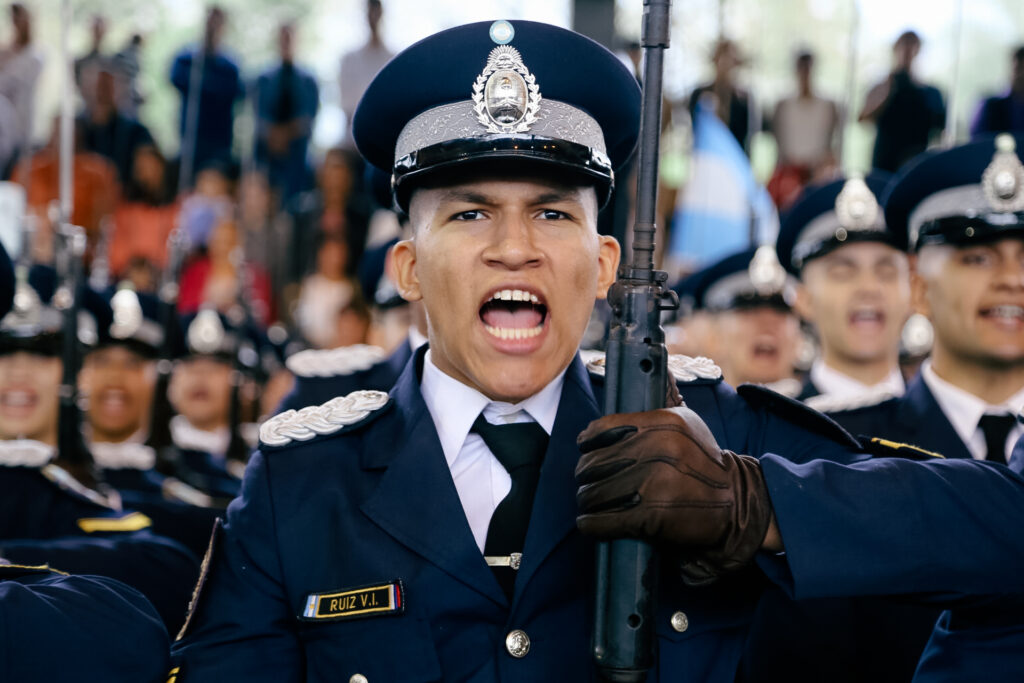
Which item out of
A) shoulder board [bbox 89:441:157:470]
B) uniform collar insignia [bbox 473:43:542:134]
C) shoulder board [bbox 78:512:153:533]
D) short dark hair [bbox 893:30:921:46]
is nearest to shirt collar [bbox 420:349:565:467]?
uniform collar insignia [bbox 473:43:542:134]

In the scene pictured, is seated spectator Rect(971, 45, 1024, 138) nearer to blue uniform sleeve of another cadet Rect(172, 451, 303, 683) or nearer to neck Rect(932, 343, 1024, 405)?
neck Rect(932, 343, 1024, 405)

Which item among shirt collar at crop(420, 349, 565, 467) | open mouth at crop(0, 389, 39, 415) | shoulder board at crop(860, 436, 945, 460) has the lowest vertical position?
open mouth at crop(0, 389, 39, 415)

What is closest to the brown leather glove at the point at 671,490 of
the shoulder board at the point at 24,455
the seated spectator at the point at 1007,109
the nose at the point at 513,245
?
the nose at the point at 513,245

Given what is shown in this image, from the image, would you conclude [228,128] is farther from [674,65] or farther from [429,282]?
[429,282]

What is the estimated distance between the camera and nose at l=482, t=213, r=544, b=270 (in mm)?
2197

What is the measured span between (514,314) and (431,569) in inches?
20.0

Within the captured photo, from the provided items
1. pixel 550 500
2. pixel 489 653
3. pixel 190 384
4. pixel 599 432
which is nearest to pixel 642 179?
pixel 599 432

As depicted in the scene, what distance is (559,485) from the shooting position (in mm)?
2252

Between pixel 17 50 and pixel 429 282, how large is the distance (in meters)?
8.22

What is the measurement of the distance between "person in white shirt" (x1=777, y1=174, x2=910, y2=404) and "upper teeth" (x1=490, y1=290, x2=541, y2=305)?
8.99 ft

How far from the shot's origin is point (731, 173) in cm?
857

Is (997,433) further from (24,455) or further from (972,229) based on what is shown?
(24,455)

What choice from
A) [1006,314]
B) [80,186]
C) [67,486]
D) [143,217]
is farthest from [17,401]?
[143,217]

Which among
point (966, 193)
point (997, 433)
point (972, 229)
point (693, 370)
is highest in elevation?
point (966, 193)
